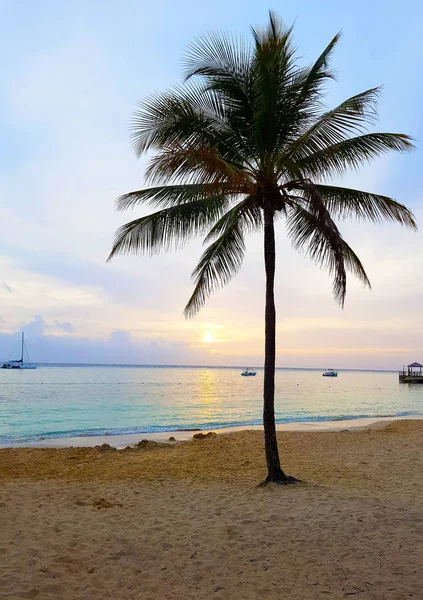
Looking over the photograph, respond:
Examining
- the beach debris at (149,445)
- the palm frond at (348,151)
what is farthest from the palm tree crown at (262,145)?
the beach debris at (149,445)

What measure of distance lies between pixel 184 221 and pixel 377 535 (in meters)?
5.93

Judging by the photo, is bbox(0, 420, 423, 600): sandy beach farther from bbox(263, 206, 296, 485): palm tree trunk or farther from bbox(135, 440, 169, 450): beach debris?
bbox(135, 440, 169, 450): beach debris

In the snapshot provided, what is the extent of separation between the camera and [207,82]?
786 cm

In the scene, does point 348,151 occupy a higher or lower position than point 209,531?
higher

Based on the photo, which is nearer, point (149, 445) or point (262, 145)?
point (262, 145)

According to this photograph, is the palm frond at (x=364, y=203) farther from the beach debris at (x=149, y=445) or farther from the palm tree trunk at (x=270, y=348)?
the beach debris at (x=149, y=445)

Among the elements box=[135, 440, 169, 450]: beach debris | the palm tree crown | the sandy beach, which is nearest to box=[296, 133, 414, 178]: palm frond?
the palm tree crown

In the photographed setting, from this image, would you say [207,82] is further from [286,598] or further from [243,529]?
[286,598]

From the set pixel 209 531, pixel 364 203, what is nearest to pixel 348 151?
pixel 364 203

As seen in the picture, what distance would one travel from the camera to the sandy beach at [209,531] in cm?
413

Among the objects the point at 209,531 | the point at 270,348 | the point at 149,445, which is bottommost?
the point at 149,445

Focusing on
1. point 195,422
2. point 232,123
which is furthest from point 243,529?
point 195,422

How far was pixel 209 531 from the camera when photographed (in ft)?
18.7

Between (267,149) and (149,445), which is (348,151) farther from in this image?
(149,445)
